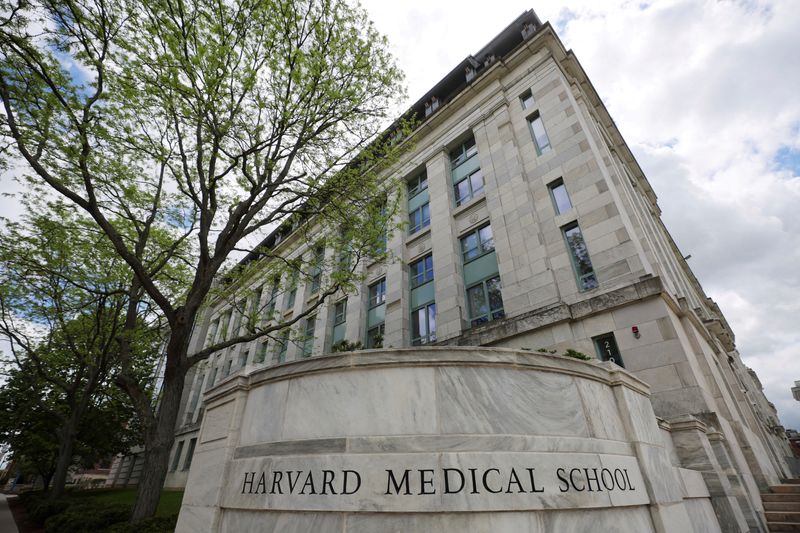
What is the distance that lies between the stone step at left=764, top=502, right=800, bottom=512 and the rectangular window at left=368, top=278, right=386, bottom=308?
1576 centimetres

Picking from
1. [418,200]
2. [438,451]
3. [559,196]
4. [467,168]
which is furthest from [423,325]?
[438,451]

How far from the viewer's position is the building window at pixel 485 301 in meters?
15.0

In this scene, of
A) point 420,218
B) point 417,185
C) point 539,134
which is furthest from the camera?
point 417,185

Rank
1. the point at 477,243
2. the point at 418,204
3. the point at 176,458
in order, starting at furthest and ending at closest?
the point at 176,458, the point at 418,204, the point at 477,243

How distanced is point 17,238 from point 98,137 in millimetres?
8151

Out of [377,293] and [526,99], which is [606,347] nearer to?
[377,293]

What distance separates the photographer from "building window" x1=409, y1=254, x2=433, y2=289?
1839 centimetres

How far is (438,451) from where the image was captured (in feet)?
13.5

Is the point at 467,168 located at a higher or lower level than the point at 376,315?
higher

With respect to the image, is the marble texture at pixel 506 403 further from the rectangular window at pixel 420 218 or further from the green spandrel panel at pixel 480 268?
the rectangular window at pixel 420 218

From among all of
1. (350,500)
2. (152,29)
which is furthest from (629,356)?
(152,29)

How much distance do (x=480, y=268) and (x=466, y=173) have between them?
19.9 feet

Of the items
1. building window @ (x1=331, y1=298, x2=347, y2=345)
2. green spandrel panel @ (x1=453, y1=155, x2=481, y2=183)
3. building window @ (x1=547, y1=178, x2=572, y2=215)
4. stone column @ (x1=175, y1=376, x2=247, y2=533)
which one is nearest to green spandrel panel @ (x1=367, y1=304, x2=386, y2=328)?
building window @ (x1=331, y1=298, x2=347, y2=345)

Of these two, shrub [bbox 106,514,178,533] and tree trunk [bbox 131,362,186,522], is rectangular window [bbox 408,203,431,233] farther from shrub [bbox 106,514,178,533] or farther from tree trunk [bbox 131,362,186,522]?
shrub [bbox 106,514,178,533]
